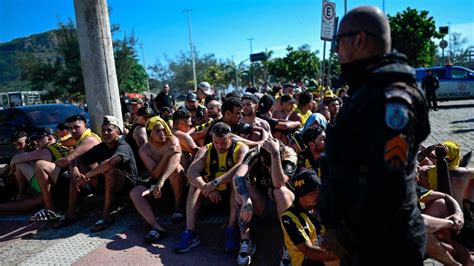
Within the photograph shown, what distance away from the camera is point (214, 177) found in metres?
4.32

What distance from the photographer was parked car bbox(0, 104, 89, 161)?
9.41 meters

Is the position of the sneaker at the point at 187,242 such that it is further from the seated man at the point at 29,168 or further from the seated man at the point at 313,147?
the seated man at the point at 29,168

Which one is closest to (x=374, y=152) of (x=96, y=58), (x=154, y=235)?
(x=154, y=235)

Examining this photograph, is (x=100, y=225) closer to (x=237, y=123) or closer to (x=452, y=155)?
(x=237, y=123)

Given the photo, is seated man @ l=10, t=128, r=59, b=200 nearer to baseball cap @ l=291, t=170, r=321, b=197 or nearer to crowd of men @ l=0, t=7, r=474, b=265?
crowd of men @ l=0, t=7, r=474, b=265

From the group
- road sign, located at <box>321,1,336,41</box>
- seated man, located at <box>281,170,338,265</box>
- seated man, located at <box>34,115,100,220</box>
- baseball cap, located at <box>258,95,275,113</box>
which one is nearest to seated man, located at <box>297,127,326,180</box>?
seated man, located at <box>281,170,338,265</box>

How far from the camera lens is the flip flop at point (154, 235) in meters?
4.11

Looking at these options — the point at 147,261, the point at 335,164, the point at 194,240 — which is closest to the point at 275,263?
the point at 194,240

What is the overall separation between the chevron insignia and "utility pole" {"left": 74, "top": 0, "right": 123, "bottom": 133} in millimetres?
4983

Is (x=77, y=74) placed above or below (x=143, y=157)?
above

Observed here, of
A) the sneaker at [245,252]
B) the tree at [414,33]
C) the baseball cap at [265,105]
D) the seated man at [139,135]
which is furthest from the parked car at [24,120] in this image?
the tree at [414,33]

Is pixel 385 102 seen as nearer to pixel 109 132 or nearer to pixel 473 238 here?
pixel 473 238

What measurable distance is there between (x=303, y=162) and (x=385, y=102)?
2.56 metres

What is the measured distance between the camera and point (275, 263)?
362 cm
